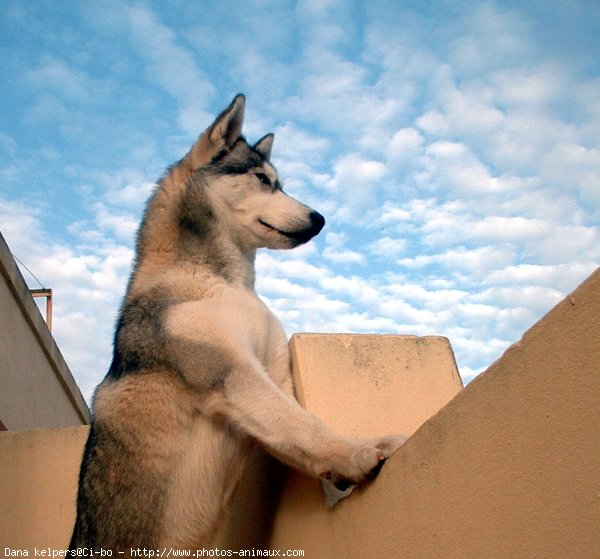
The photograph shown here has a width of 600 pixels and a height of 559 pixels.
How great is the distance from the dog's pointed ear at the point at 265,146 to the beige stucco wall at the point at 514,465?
3.27 metres

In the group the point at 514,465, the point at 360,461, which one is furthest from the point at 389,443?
the point at 514,465

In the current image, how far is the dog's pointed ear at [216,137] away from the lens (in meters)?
4.95

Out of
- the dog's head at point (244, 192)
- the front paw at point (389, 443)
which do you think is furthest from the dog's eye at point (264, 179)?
the front paw at point (389, 443)

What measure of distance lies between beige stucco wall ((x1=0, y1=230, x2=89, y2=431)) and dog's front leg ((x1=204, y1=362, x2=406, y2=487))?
4.91 meters

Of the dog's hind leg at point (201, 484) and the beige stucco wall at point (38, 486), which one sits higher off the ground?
the dog's hind leg at point (201, 484)

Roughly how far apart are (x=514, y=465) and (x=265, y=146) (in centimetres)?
400

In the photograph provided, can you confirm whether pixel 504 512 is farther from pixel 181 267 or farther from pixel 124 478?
pixel 181 267

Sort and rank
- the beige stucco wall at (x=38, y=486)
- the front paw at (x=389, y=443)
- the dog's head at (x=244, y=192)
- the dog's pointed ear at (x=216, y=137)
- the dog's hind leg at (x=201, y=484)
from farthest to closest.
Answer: the dog's pointed ear at (x=216, y=137)
the beige stucco wall at (x=38, y=486)
the dog's head at (x=244, y=192)
the dog's hind leg at (x=201, y=484)
the front paw at (x=389, y=443)

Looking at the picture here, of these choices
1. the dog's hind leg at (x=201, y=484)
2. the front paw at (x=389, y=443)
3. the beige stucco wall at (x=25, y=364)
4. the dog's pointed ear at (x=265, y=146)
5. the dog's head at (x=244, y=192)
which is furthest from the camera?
the beige stucco wall at (x=25, y=364)

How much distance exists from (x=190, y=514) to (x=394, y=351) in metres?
1.68

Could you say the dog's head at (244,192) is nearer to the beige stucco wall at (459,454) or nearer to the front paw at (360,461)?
the beige stucco wall at (459,454)

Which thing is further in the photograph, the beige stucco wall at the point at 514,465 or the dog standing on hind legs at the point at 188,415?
the dog standing on hind legs at the point at 188,415

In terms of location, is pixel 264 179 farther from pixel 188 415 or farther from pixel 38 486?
pixel 38 486

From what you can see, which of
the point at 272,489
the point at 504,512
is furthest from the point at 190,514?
the point at 504,512
